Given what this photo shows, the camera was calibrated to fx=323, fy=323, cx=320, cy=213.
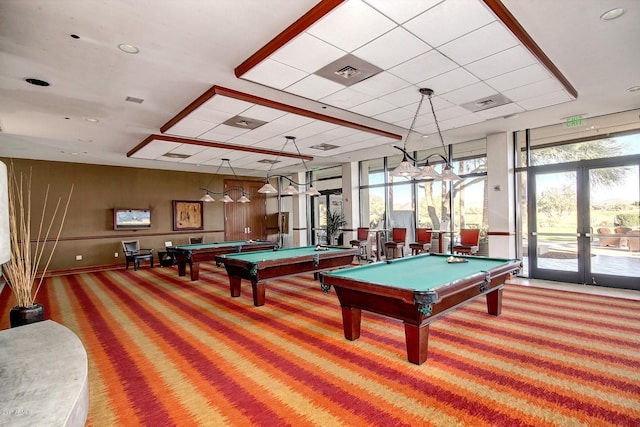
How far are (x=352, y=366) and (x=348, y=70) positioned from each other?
305cm

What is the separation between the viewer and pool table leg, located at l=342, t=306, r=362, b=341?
3578 millimetres

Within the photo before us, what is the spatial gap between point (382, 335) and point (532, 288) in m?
3.77

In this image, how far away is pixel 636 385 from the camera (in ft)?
8.45

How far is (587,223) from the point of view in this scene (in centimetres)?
610

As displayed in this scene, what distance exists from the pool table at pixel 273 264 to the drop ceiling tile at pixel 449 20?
140 inches

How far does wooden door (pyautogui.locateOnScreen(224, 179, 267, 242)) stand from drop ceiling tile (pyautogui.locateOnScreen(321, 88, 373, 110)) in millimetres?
8190

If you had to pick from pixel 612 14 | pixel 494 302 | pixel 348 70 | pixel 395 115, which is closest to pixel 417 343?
pixel 494 302

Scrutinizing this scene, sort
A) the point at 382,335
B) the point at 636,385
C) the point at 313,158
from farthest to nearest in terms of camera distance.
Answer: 1. the point at 313,158
2. the point at 382,335
3. the point at 636,385

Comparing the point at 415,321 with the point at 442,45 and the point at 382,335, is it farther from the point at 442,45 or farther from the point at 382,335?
the point at 442,45

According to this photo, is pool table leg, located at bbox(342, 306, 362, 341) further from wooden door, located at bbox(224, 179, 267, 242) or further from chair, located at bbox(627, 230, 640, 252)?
wooden door, located at bbox(224, 179, 267, 242)

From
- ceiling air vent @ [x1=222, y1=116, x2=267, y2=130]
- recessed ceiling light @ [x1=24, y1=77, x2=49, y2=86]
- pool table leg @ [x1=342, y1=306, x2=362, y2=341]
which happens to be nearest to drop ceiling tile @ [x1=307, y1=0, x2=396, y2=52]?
ceiling air vent @ [x1=222, y1=116, x2=267, y2=130]

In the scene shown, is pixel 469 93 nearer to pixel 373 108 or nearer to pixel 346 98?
pixel 373 108

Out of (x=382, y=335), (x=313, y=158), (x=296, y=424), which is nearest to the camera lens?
(x=296, y=424)

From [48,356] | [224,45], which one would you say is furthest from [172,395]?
[224,45]
